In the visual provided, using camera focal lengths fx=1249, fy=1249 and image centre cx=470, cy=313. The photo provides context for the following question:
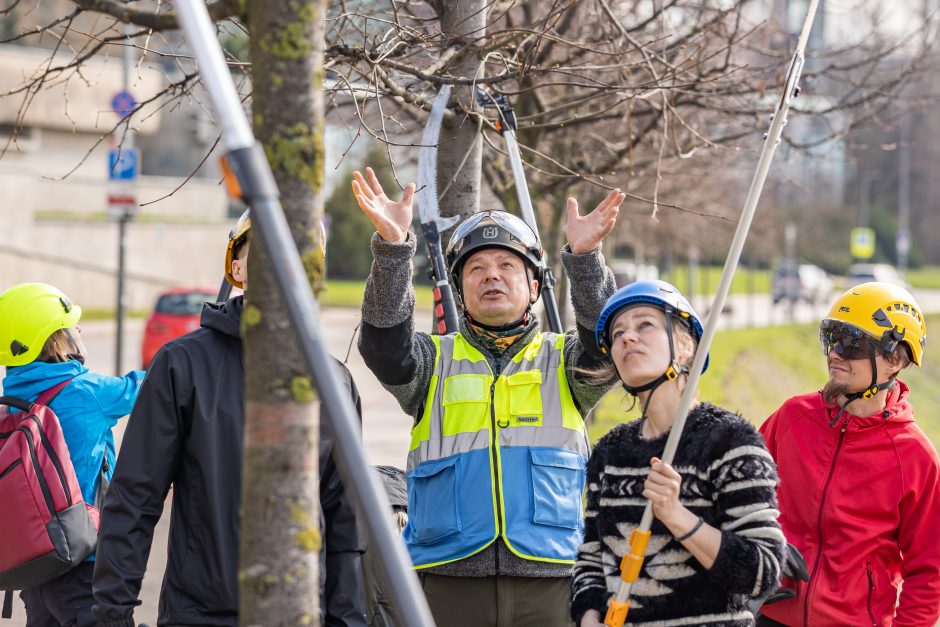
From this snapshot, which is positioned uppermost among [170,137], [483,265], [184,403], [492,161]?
[170,137]

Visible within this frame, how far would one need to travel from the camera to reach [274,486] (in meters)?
2.35

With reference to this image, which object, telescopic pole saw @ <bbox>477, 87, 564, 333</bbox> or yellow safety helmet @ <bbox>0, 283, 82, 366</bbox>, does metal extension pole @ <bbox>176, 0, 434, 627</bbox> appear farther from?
telescopic pole saw @ <bbox>477, 87, 564, 333</bbox>

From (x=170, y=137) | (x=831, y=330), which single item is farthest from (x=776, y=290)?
(x=831, y=330)

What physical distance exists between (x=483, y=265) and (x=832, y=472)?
1.33 metres

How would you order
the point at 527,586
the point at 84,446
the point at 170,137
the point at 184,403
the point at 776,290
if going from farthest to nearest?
the point at 170,137
the point at 776,290
the point at 84,446
the point at 527,586
the point at 184,403

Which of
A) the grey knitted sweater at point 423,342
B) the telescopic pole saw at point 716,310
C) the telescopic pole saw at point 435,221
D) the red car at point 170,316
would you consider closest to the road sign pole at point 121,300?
the red car at point 170,316

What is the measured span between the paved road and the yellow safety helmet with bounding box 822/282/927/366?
6.72ft

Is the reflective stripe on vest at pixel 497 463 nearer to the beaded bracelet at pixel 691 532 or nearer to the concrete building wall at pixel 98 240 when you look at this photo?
the beaded bracelet at pixel 691 532

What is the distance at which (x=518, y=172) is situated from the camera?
5207mm

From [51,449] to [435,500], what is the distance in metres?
1.38

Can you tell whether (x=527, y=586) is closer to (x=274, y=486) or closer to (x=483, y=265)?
(x=483, y=265)

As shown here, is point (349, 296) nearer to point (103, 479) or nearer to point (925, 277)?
point (103, 479)

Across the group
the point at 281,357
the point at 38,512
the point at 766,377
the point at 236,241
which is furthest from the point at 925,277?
the point at 281,357

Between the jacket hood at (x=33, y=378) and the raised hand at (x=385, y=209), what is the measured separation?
141 centimetres
